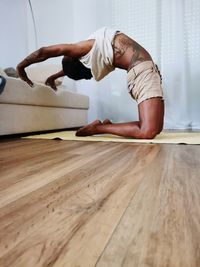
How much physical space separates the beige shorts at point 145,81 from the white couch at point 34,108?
2.38 feet

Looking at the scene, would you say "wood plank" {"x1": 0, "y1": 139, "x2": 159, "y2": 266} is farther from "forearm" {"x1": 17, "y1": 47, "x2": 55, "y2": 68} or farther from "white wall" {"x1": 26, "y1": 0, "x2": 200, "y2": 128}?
"white wall" {"x1": 26, "y1": 0, "x2": 200, "y2": 128}

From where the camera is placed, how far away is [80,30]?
306cm

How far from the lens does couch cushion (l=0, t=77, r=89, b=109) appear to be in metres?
1.67

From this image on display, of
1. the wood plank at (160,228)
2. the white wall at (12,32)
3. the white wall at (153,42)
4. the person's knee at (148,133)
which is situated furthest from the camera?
the white wall at (12,32)

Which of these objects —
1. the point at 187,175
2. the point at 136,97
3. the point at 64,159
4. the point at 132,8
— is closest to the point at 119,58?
the point at 136,97

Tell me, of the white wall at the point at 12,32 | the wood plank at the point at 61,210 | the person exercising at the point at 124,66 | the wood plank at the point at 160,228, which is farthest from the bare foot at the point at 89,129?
the white wall at the point at 12,32

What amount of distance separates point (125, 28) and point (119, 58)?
4.24 feet

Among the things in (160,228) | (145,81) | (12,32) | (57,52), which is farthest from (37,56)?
(12,32)

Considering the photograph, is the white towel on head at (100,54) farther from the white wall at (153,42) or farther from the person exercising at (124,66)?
the white wall at (153,42)

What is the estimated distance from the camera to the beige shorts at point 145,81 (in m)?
1.59

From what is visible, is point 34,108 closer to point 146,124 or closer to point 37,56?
point 37,56

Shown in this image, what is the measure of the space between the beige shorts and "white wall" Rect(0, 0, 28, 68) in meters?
2.28

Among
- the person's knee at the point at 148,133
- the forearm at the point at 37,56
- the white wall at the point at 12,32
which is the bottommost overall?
Answer: the person's knee at the point at 148,133

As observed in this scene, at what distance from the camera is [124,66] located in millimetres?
1730
